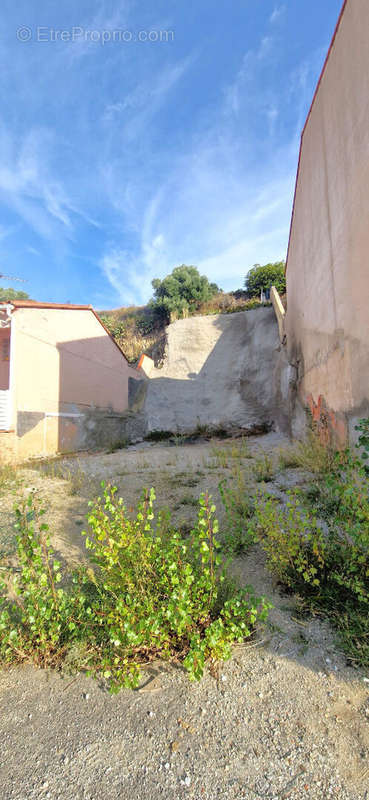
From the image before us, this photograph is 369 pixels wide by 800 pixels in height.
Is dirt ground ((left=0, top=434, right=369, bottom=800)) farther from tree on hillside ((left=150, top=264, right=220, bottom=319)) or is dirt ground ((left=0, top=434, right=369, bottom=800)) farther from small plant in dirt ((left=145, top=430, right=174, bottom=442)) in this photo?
tree on hillside ((left=150, top=264, right=220, bottom=319))

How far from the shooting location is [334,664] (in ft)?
6.16

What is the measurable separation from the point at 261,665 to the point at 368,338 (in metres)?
2.98

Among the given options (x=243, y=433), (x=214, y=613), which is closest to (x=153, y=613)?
(x=214, y=613)

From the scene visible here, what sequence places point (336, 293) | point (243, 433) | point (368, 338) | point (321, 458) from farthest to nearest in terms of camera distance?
point (243, 433) → point (336, 293) → point (321, 458) → point (368, 338)

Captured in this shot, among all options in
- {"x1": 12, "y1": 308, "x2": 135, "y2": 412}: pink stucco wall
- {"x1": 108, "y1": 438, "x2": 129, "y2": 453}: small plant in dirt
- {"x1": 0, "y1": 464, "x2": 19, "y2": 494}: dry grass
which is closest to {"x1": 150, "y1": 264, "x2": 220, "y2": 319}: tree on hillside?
{"x1": 12, "y1": 308, "x2": 135, "y2": 412}: pink stucco wall

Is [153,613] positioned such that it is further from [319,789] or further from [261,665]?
[319,789]

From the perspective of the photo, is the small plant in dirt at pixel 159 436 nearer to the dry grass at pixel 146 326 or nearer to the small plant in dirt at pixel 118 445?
the small plant in dirt at pixel 118 445

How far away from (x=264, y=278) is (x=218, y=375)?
7.47 m

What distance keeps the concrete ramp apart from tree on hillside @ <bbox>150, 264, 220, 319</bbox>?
462 cm

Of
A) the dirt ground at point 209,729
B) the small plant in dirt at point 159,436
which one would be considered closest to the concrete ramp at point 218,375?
the small plant in dirt at point 159,436

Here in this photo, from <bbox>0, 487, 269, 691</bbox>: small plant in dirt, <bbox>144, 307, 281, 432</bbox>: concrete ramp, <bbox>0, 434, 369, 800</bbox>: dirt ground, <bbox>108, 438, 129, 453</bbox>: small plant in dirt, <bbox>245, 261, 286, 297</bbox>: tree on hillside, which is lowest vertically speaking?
<bbox>0, 434, 369, 800</bbox>: dirt ground

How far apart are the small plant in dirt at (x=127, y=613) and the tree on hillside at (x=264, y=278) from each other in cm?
1680

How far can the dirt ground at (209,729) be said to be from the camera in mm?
1392

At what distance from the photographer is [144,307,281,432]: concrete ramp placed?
480 inches
